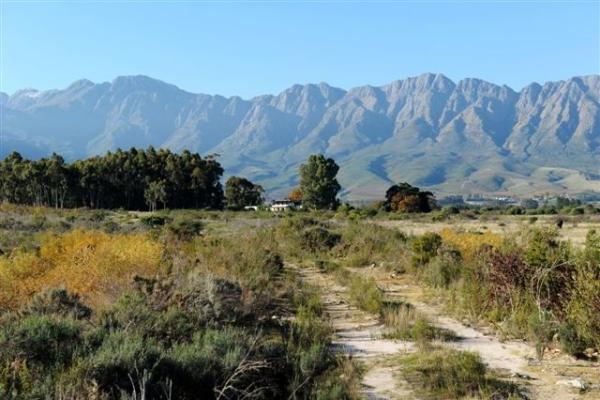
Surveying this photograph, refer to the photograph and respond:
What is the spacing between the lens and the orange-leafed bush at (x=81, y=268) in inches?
395

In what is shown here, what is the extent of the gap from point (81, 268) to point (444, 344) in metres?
6.93

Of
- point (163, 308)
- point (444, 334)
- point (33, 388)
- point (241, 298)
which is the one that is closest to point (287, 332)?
point (241, 298)

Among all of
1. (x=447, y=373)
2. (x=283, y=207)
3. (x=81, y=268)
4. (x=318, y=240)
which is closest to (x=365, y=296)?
(x=447, y=373)

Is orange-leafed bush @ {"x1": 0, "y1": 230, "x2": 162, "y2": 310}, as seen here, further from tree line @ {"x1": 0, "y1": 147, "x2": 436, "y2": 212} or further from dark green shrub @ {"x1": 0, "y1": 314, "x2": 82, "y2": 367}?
tree line @ {"x1": 0, "y1": 147, "x2": 436, "y2": 212}

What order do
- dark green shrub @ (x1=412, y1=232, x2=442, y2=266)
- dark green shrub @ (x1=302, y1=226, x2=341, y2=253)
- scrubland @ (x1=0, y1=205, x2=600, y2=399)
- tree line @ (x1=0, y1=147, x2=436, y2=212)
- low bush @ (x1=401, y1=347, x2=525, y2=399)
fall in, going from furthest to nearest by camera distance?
tree line @ (x1=0, y1=147, x2=436, y2=212)
dark green shrub @ (x1=302, y1=226, x2=341, y2=253)
dark green shrub @ (x1=412, y1=232, x2=442, y2=266)
low bush @ (x1=401, y1=347, x2=525, y2=399)
scrubland @ (x1=0, y1=205, x2=600, y2=399)

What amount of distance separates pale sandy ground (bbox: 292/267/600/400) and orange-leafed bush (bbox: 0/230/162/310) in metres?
4.10

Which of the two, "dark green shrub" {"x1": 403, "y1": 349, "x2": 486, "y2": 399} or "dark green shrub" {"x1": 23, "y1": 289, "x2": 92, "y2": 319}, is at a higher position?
"dark green shrub" {"x1": 23, "y1": 289, "x2": 92, "y2": 319}

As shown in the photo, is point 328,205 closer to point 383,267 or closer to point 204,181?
point 204,181

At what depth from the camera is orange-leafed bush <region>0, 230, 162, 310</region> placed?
32.9ft

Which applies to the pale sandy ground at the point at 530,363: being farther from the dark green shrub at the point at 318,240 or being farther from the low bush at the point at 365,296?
the dark green shrub at the point at 318,240

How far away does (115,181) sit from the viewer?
7250 centimetres

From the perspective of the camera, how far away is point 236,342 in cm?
743

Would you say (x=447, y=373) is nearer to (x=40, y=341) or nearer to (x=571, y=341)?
(x=571, y=341)

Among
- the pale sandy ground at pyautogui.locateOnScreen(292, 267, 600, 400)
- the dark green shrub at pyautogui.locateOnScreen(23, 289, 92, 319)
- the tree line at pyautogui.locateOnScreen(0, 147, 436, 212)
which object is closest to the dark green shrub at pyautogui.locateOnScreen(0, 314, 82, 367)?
the dark green shrub at pyautogui.locateOnScreen(23, 289, 92, 319)
